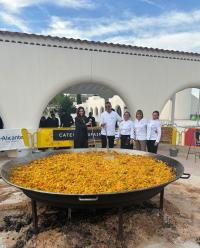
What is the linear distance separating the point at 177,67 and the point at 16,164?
881 cm

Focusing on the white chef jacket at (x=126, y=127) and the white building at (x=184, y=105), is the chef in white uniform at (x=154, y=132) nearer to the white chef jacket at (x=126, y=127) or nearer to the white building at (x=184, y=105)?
the white chef jacket at (x=126, y=127)

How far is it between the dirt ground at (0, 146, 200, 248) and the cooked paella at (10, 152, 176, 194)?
2.64 feet

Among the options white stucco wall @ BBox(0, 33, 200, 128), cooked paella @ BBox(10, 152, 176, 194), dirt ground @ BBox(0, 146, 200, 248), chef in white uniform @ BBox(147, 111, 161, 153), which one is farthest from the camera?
white stucco wall @ BBox(0, 33, 200, 128)

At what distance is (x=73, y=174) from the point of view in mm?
4109

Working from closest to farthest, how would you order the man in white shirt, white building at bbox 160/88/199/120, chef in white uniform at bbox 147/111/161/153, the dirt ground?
the dirt ground
chef in white uniform at bbox 147/111/161/153
the man in white shirt
white building at bbox 160/88/199/120

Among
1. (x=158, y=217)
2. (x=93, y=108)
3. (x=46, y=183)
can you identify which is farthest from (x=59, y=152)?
(x=93, y=108)

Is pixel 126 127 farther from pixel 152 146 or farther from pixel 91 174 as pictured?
pixel 91 174

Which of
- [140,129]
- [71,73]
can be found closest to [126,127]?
[140,129]

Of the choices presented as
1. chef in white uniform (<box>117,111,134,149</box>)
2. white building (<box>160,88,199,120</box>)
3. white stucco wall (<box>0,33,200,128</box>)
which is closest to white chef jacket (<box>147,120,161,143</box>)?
chef in white uniform (<box>117,111,134,149</box>)

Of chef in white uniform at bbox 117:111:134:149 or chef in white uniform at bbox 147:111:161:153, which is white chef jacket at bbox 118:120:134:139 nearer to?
chef in white uniform at bbox 117:111:134:149

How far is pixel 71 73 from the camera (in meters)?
9.79

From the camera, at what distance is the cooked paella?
3.58 m

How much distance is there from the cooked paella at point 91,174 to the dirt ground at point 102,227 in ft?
2.64

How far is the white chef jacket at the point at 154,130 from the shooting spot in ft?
24.4
